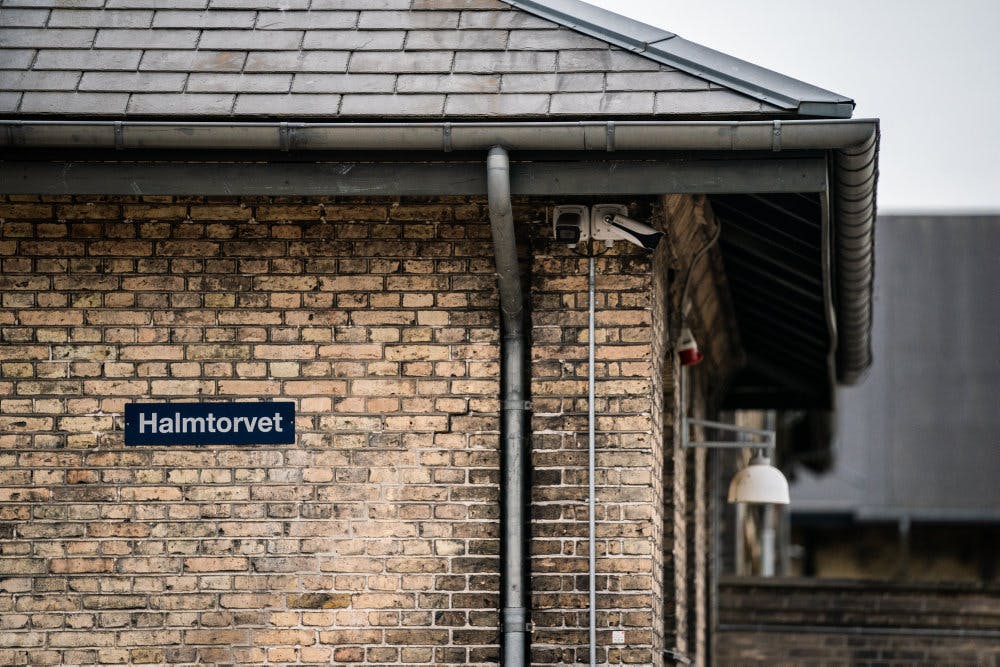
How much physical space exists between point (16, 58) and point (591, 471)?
3014mm

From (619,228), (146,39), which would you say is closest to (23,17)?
(146,39)

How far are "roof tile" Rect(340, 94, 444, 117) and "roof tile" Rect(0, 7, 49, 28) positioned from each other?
154 centimetres

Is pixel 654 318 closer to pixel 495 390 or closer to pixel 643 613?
pixel 495 390

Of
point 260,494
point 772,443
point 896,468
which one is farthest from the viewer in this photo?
point 896,468

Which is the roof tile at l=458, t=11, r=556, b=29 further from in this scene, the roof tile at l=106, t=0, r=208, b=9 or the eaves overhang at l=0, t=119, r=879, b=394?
the roof tile at l=106, t=0, r=208, b=9

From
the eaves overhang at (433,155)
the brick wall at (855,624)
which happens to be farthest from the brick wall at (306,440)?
the brick wall at (855,624)

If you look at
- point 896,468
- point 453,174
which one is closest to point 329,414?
point 453,174

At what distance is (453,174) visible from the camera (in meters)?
6.40

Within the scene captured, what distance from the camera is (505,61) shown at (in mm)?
6590

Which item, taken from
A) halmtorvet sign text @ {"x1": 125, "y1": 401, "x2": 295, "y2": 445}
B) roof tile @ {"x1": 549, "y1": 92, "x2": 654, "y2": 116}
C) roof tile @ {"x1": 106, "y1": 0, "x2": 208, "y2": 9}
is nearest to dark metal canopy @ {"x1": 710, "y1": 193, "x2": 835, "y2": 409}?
roof tile @ {"x1": 549, "y1": 92, "x2": 654, "y2": 116}

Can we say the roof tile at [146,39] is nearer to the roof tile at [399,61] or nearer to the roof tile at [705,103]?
the roof tile at [399,61]

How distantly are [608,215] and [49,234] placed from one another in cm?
245

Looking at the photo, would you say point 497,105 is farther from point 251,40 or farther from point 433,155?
point 251,40

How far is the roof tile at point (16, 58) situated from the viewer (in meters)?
6.64
